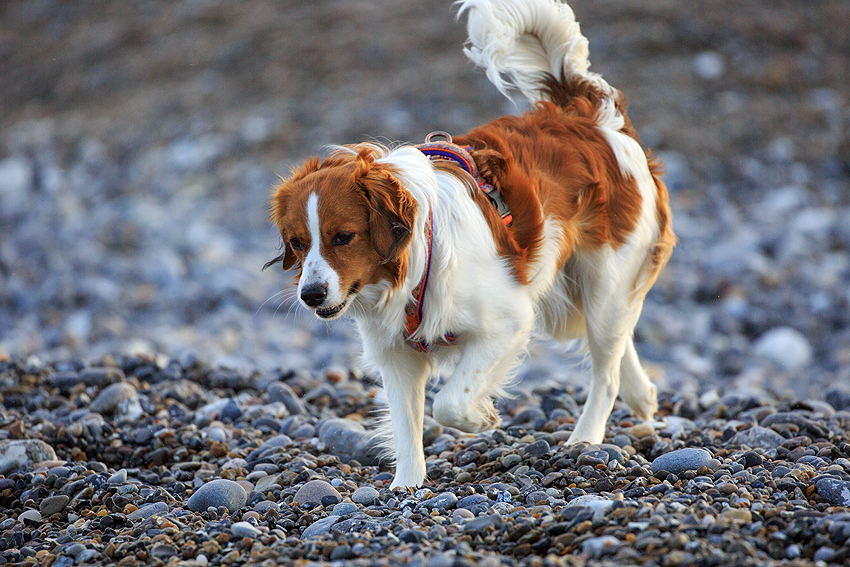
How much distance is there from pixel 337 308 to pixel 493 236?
806 millimetres

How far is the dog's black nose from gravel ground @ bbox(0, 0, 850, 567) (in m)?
0.37

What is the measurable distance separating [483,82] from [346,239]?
35.2ft

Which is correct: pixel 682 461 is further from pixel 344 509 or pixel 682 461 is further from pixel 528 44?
pixel 528 44

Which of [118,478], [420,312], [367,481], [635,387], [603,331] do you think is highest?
[420,312]

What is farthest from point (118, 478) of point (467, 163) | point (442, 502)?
point (467, 163)

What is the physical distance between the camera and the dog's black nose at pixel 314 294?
140 inches

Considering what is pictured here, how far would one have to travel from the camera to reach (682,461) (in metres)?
3.92

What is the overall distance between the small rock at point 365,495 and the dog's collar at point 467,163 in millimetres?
1376

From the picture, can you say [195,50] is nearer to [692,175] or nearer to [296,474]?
[692,175]

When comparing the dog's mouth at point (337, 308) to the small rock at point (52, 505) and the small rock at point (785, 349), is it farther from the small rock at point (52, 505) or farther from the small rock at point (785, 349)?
the small rock at point (785, 349)

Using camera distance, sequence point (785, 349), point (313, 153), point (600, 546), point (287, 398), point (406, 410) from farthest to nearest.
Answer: point (313, 153)
point (785, 349)
point (287, 398)
point (406, 410)
point (600, 546)

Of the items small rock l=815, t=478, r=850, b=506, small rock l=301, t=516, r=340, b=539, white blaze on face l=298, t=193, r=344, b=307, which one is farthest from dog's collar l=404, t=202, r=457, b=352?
small rock l=815, t=478, r=850, b=506

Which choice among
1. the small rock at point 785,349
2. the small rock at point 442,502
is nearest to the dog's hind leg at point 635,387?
the small rock at point 442,502

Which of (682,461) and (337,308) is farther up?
(337,308)
